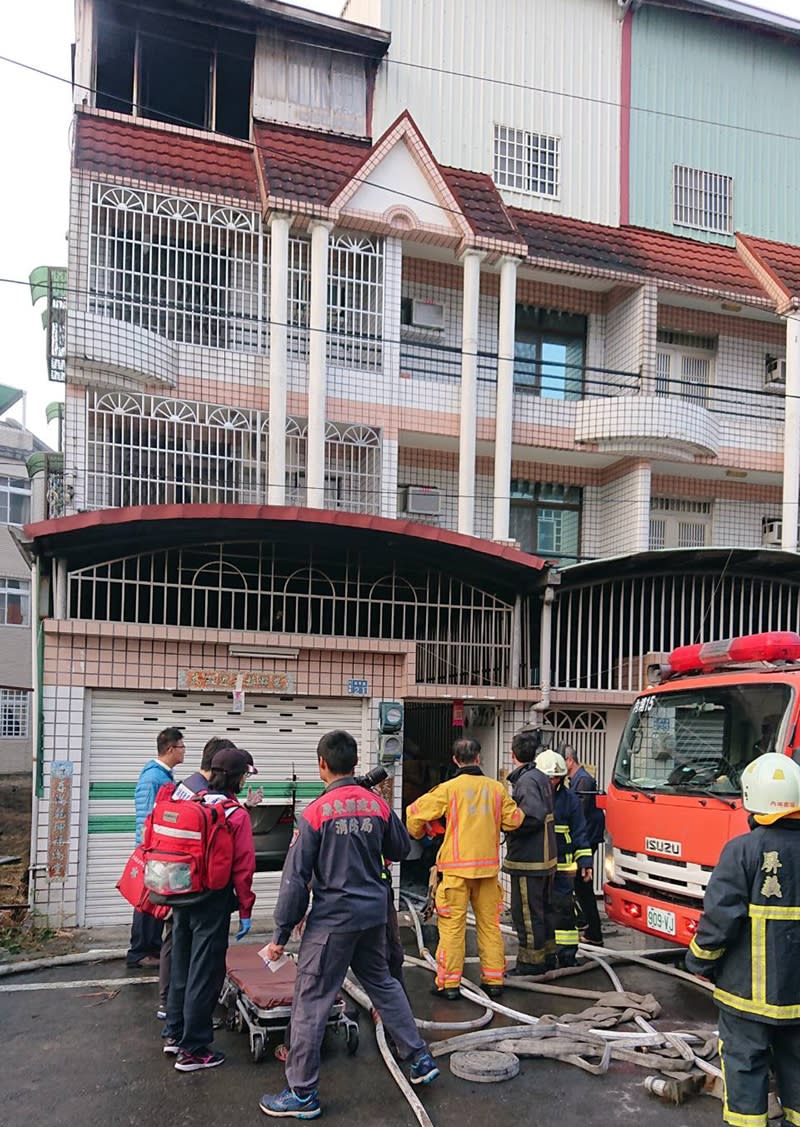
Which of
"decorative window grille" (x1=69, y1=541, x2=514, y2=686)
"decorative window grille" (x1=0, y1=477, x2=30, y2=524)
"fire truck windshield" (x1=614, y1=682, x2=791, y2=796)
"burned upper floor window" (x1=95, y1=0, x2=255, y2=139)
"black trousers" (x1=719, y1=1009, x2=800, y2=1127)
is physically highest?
"burned upper floor window" (x1=95, y1=0, x2=255, y2=139)

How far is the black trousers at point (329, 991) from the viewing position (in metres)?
4.69

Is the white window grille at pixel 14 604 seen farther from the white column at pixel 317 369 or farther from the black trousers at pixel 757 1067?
the black trousers at pixel 757 1067

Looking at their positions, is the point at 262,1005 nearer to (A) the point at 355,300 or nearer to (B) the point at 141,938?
(B) the point at 141,938

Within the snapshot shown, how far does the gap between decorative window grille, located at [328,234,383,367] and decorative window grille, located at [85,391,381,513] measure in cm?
114

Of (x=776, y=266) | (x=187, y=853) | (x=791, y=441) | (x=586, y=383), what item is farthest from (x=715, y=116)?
(x=187, y=853)

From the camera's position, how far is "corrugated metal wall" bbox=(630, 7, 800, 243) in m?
15.8

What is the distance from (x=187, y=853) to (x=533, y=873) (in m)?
3.01

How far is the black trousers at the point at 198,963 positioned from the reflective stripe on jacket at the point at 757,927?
8.51 ft

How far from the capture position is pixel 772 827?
404 cm

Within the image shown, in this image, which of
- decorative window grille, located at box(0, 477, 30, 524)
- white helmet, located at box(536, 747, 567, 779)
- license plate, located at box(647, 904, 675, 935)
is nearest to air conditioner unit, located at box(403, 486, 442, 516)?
white helmet, located at box(536, 747, 567, 779)

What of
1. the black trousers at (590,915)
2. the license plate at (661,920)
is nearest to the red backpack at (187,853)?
the license plate at (661,920)

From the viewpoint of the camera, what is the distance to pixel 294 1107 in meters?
4.70

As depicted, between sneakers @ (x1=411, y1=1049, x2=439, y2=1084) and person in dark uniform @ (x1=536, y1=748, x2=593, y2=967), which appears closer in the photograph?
sneakers @ (x1=411, y1=1049, x2=439, y2=1084)

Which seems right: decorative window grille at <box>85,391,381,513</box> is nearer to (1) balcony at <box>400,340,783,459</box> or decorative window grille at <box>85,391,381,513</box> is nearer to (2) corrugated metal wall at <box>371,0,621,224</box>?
(1) balcony at <box>400,340,783,459</box>
